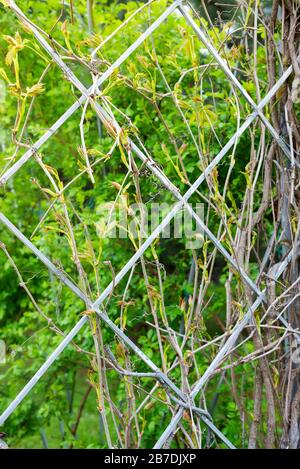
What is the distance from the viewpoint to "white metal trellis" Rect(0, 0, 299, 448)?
1.54 metres

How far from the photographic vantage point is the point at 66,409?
3039 millimetres

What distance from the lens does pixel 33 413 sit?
9.75 ft

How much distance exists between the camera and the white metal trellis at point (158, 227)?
154 cm

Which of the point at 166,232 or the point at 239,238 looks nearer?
the point at 239,238

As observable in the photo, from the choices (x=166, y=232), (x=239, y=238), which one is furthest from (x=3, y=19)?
(x=239, y=238)

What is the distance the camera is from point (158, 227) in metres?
1.74

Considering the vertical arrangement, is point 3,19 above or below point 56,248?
above

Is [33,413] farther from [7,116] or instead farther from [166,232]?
[7,116]
